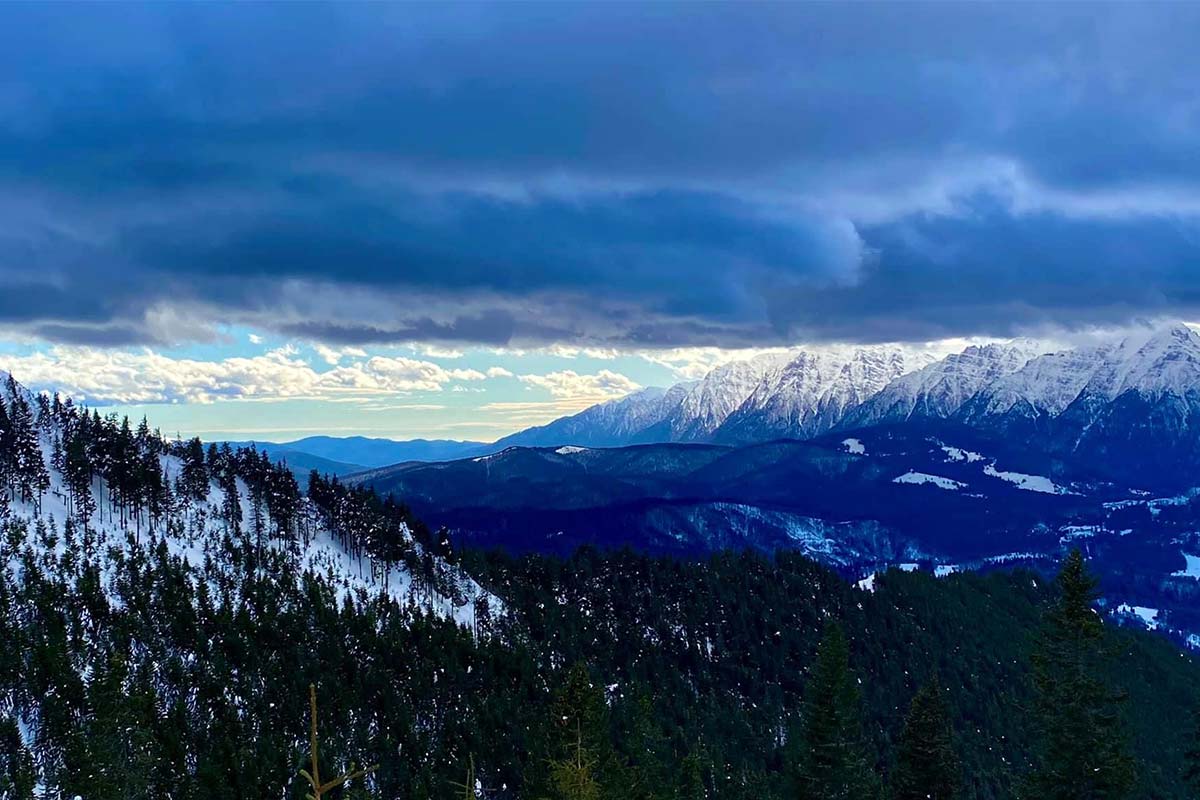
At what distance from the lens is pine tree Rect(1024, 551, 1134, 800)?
38.5 meters

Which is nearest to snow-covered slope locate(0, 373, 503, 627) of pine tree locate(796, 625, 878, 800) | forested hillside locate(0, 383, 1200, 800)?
forested hillside locate(0, 383, 1200, 800)

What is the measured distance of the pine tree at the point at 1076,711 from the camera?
1516 inches

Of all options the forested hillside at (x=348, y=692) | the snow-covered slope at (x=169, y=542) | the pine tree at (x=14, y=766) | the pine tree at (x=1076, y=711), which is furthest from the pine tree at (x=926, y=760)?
the snow-covered slope at (x=169, y=542)

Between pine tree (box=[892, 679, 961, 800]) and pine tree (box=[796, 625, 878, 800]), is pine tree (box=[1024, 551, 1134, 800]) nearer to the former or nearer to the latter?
pine tree (box=[892, 679, 961, 800])

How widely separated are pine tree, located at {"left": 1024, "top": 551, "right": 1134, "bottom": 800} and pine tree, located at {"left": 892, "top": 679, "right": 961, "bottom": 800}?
1380 cm

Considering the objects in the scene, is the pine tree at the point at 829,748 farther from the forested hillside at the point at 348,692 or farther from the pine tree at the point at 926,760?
the pine tree at the point at 926,760

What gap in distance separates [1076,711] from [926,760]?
17531 mm

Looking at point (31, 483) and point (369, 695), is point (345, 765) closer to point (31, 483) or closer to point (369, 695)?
point (369, 695)

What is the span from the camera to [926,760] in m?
54.2

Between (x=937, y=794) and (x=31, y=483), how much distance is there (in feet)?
594

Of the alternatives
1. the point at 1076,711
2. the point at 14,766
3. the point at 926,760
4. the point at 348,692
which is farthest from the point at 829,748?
the point at 348,692

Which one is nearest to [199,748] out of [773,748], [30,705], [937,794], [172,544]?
[30,705]

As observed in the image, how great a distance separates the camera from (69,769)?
95.4 m

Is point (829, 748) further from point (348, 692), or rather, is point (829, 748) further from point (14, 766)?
point (348, 692)
